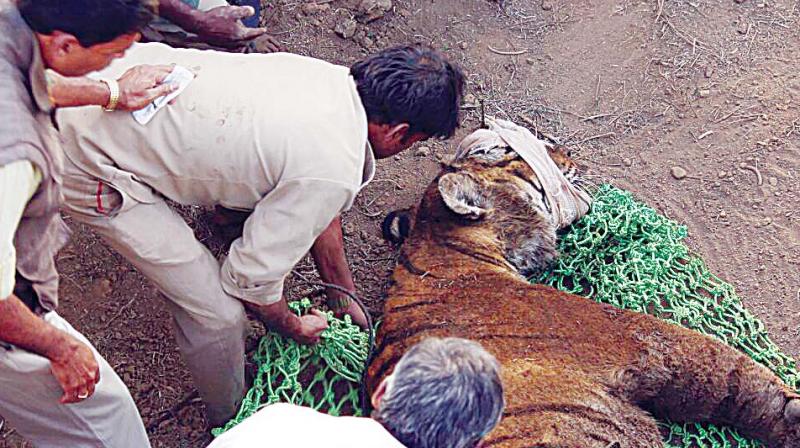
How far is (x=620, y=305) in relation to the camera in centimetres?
435

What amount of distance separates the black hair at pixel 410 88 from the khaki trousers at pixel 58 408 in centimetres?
→ 140

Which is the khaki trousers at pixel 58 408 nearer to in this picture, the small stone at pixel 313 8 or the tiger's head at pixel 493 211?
the tiger's head at pixel 493 211

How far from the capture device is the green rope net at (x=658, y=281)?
4184mm

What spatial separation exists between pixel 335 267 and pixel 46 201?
1704 millimetres

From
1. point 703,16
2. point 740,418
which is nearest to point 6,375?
point 740,418

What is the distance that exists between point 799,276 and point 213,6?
345 cm

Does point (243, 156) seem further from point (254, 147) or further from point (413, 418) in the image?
point (413, 418)

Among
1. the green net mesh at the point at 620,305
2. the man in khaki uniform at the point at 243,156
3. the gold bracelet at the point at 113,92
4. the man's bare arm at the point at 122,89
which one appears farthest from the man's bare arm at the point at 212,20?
the green net mesh at the point at 620,305

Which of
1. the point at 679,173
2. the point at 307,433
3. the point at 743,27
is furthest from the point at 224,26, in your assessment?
the point at 743,27

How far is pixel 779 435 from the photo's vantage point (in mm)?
3885

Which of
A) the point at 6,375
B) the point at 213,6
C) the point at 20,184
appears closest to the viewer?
the point at 20,184

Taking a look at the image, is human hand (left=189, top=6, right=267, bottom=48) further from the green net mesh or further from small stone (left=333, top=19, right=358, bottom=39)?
small stone (left=333, top=19, right=358, bottom=39)

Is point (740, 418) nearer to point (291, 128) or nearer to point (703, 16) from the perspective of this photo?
point (291, 128)

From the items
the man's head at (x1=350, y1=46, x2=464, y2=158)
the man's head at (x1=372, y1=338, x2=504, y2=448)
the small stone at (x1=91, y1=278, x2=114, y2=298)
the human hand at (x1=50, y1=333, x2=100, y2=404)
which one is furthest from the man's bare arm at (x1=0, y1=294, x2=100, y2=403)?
the small stone at (x1=91, y1=278, x2=114, y2=298)
